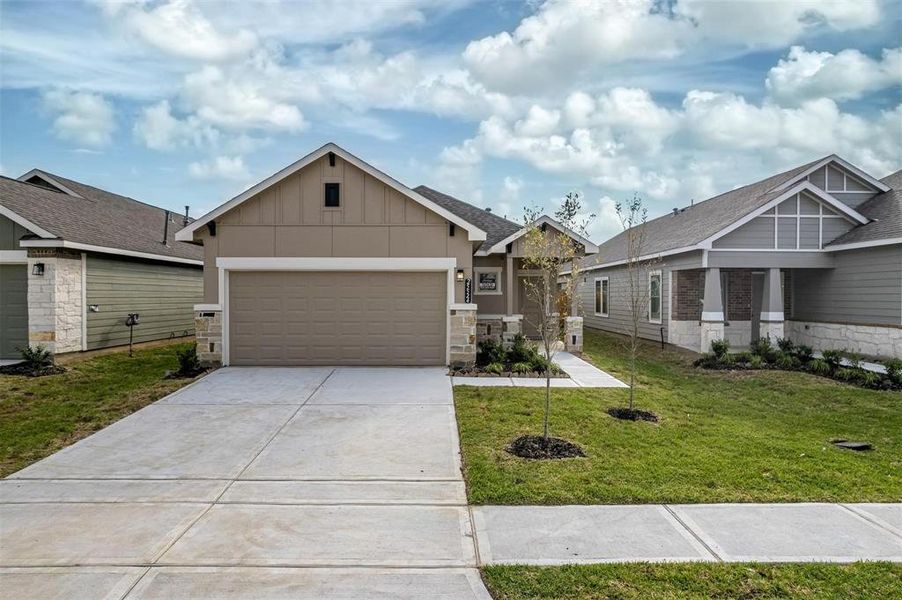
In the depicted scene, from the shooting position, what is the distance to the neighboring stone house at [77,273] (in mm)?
12117

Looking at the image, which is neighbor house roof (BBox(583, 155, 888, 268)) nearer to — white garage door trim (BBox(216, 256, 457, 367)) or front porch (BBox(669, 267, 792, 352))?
front porch (BBox(669, 267, 792, 352))

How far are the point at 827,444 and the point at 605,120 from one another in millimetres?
12047

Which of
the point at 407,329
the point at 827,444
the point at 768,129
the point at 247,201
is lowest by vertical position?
the point at 827,444

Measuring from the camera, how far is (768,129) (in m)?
16.5

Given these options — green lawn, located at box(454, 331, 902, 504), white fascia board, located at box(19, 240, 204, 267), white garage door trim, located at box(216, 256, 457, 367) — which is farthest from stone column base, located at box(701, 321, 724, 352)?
white fascia board, located at box(19, 240, 204, 267)

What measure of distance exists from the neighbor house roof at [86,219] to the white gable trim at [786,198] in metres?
15.6

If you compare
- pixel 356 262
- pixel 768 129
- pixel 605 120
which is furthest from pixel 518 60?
pixel 768 129

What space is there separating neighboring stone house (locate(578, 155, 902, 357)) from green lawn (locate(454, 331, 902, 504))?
3735 mm

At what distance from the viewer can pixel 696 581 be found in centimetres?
349

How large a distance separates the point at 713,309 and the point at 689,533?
11273 millimetres

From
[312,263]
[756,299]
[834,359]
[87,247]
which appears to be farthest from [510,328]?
[87,247]

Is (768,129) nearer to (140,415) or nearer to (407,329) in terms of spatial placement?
(407,329)

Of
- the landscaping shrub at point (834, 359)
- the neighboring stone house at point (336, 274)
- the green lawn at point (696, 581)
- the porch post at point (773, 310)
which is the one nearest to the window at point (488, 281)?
the neighboring stone house at point (336, 274)

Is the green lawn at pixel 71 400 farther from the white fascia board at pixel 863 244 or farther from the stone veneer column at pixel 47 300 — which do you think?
the white fascia board at pixel 863 244
